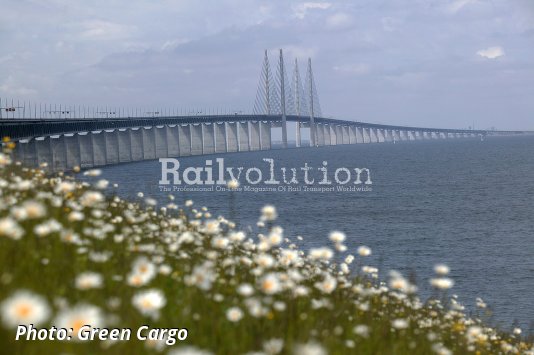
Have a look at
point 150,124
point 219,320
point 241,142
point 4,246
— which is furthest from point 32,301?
point 241,142

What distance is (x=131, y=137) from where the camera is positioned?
5207 inches

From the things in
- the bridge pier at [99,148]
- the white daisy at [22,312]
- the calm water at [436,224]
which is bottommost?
the calm water at [436,224]

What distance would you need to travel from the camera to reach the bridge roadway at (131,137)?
282ft

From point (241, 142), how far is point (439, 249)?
485ft

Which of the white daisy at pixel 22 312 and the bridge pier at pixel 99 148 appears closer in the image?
the white daisy at pixel 22 312

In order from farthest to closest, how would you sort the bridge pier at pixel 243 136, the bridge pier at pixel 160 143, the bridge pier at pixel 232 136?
the bridge pier at pixel 243 136 < the bridge pier at pixel 232 136 < the bridge pier at pixel 160 143

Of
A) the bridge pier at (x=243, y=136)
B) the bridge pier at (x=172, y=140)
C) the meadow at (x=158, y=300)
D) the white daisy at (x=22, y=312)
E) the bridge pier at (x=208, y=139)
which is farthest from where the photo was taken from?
the bridge pier at (x=243, y=136)

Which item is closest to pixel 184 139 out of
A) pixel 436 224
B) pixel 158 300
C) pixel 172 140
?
pixel 172 140

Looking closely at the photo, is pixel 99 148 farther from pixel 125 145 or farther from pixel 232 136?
pixel 232 136

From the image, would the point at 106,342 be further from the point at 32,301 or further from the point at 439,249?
the point at 439,249

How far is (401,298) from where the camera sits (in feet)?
33.9

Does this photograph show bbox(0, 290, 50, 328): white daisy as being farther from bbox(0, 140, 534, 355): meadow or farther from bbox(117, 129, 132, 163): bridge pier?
bbox(117, 129, 132, 163): bridge pier

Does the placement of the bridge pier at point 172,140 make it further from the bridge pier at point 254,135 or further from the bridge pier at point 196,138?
the bridge pier at point 254,135

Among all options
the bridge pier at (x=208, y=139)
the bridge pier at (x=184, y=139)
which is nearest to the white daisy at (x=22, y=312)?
the bridge pier at (x=184, y=139)
